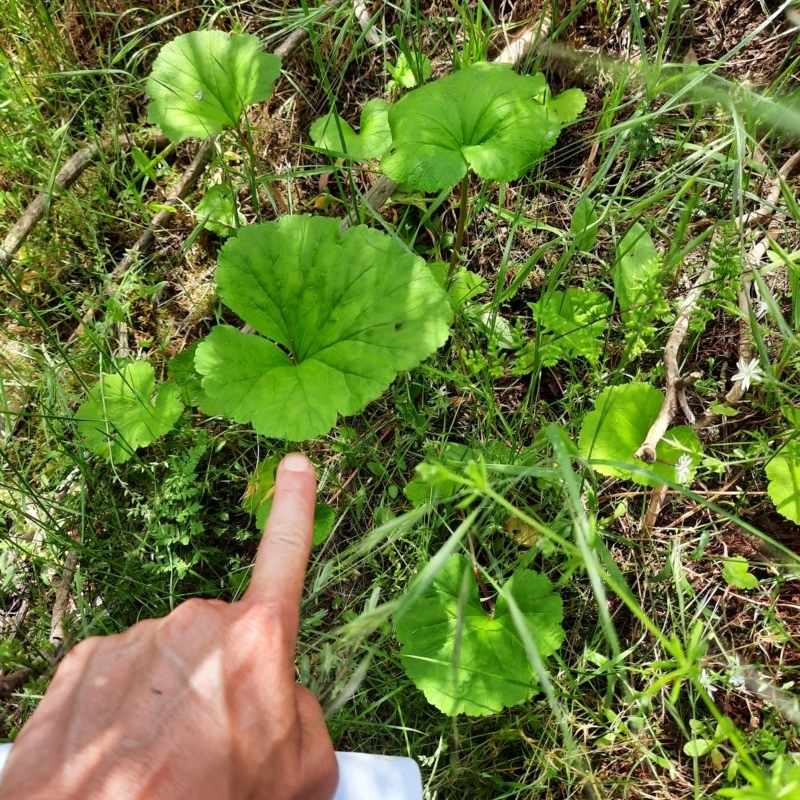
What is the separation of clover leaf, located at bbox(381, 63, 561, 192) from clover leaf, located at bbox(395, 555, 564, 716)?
104 cm

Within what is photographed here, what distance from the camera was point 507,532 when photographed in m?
2.12

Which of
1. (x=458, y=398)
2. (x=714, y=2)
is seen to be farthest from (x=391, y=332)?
(x=714, y=2)

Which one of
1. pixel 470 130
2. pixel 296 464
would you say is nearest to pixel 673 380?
pixel 470 130

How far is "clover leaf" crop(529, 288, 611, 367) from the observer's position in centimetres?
201

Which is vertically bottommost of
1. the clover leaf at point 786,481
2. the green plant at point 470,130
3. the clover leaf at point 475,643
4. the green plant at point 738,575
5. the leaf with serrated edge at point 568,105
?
the green plant at point 738,575

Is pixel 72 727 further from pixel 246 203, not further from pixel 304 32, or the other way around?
pixel 304 32

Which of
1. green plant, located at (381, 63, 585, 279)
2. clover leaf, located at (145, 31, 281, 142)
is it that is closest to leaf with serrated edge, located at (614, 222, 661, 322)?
green plant, located at (381, 63, 585, 279)

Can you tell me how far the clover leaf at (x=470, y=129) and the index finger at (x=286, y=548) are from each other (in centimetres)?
84

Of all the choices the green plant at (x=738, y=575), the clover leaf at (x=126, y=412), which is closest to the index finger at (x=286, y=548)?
the clover leaf at (x=126, y=412)

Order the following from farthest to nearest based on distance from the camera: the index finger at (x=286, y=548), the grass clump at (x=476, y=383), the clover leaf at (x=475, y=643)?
the grass clump at (x=476, y=383) → the clover leaf at (x=475, y=643) → the index finger at (x=286, y=548)

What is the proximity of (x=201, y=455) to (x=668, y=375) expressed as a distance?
1454 mm

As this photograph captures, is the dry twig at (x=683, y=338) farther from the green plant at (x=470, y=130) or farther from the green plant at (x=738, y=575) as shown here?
the green plant at (x=470, y=130)

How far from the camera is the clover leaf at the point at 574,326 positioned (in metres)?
2.01

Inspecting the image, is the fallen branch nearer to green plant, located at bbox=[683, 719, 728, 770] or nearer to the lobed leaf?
green plant, located at bbox=[683, 719, 728, 770]
